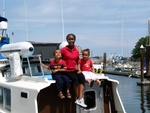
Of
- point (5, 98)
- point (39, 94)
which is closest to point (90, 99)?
point (39, 94)

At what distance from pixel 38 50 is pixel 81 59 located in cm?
279

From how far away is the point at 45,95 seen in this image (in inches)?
335

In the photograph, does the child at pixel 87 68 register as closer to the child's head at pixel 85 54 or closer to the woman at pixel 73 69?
the child's head at pixel 85 54

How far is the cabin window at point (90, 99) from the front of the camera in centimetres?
916

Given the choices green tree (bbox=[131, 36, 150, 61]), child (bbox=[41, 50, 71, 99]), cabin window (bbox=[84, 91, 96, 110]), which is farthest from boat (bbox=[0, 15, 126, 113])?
green tree (bbox=[131, 36, 150, 61])

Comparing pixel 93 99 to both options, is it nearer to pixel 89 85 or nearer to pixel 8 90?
pixel 89 85

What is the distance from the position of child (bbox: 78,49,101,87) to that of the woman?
197 mm

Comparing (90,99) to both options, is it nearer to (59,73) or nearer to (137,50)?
(59,73)

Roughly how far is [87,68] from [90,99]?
2.90 feet

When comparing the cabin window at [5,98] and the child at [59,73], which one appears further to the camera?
the cabin window at [5,98]

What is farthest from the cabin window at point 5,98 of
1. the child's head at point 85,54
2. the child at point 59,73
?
the child's head at point 85,54

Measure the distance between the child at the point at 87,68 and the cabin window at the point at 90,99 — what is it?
0.42 m

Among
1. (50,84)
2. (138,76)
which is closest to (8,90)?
(50,84)

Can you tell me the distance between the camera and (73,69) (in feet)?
28.6
